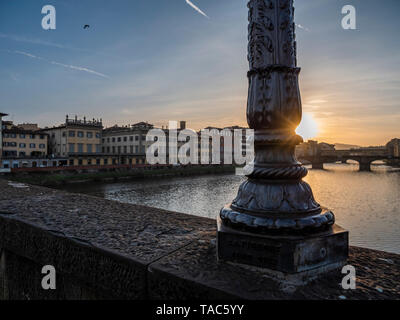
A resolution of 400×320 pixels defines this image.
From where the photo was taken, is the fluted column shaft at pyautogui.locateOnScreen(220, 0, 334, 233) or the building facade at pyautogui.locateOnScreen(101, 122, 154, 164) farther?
the building facade at pyautogui.locateOnScreen(101, 122, 154, 164)

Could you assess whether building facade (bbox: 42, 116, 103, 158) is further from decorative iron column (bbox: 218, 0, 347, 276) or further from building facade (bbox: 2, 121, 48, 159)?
decorative iron column (bbox: 218, 0, 347, 276)

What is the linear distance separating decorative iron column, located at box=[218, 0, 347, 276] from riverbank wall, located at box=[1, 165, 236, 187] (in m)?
35.1

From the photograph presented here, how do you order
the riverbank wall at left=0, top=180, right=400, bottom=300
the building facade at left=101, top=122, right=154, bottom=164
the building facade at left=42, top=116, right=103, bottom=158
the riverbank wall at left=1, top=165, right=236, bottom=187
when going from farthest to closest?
the building facade at left=101, top=122, right=154, bottom=164 < the building facade at left=42, top=116, right=103, bottom=158 < the riverbank wall at left=1, top=165, right=236, bottom=187 < the riverbank wall at left=0, top=180, right=400, bottom=300

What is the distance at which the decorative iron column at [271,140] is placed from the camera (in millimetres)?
1450

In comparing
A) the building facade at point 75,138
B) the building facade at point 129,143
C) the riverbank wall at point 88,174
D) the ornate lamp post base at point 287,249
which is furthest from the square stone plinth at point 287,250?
the building facade at point 129,143

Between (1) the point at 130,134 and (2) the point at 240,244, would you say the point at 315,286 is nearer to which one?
(2) the point at 240,244

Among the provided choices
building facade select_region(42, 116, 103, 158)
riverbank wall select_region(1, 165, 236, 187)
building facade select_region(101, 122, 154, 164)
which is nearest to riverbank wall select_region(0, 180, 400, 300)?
riverbank wall select_region(1, 165, 236, 187)

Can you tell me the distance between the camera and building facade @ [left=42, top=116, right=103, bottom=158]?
5000 centimetres

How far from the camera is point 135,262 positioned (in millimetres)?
1454

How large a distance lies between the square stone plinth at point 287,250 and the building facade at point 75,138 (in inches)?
2096

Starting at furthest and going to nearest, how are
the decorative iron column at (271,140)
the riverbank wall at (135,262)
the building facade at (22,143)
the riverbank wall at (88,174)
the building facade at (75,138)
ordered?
the building facade at (75,138) → the building facade at (22,143) → the riverbank wall at (88,174) → the decorative iron column at (271,140) → the riverbank wall at (135,262)

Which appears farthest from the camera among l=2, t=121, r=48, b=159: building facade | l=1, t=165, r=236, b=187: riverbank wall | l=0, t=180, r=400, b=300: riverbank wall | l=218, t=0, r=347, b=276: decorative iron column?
l=2, t=121, r=48, b=159: building facade

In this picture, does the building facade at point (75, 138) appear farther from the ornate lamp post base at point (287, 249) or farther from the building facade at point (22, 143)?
the ornate lamp post base at point (287, 249)

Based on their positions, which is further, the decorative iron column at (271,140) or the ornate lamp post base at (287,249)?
the decorative iron column at (271,140)
